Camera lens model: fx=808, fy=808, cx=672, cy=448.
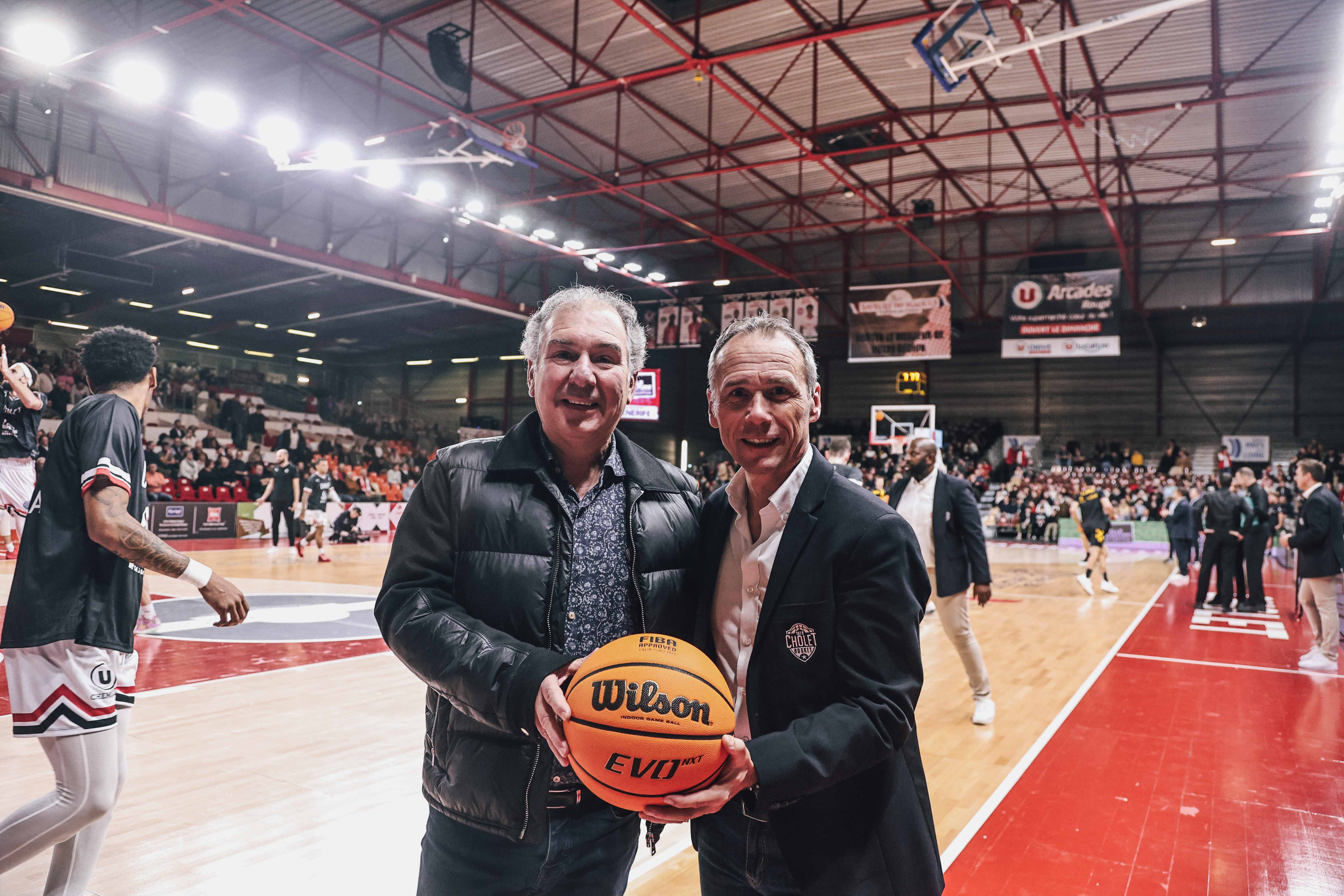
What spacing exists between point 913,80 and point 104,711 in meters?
15.1

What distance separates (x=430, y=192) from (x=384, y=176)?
966 mm

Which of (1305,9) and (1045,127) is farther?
(1045,127)

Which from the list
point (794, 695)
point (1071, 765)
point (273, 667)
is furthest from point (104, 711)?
point (1071, 765)

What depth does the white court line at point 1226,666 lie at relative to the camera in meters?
7.15

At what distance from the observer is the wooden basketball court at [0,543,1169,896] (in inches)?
121

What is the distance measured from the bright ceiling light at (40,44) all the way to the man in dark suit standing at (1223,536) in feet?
50.7

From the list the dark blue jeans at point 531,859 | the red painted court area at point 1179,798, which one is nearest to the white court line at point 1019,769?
the red painted court area at point 1179,798

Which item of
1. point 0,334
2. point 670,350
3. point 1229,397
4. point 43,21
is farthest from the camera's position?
point 670,350

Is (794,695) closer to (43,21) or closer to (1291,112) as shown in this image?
(43,21)

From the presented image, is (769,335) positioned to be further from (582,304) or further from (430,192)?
(430,192)

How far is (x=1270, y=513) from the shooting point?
1573 centimetres

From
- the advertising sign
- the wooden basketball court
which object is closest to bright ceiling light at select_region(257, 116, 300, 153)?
the wooden basketball court

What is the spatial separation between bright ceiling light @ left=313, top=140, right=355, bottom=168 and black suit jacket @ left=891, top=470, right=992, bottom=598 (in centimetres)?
1074

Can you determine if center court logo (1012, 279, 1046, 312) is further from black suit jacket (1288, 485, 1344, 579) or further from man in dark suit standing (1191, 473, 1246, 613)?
black suit jacket (1288, 485, 1344, 579)
